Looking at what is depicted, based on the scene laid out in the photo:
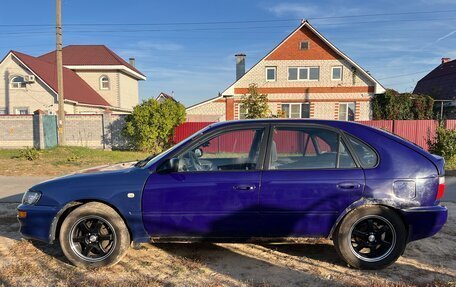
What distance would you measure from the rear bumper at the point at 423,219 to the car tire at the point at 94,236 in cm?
295

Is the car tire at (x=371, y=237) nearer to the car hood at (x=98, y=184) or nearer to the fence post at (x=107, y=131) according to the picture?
the car hood at (x=98, y=184)

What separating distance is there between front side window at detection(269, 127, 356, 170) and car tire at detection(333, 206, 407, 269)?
1.80 ft

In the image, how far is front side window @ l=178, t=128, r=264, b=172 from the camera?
389cm

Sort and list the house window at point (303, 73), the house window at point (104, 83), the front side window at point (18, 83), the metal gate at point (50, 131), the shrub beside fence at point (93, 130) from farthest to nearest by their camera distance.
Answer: the house window at point (104, 83), the house window at point (303, 73), the front side window at point (18, 83), the shrub beside fence at point (93, 130), the metal gate at point (50, 131)

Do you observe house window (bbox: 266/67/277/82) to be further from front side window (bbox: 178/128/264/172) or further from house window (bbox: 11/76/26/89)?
front side window (bbox: 178/128/264/172)

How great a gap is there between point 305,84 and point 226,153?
81.4ft

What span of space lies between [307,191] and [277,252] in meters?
1.07

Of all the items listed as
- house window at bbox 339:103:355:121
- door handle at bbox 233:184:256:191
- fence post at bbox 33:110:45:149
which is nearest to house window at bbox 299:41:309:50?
house window at bbox 339:103:355:121

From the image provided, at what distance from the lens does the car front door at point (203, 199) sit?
12.2 feet

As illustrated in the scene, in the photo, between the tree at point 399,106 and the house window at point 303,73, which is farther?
the house window at point 303,73

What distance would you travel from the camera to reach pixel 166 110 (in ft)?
58.1

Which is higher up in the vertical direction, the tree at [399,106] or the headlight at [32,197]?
the tree at [399,106]

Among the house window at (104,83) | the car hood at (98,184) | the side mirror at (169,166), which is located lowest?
the car hood at (98,184)

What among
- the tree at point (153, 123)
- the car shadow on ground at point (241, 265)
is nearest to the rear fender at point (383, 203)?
the car shadow on ground at point (241, 265)
